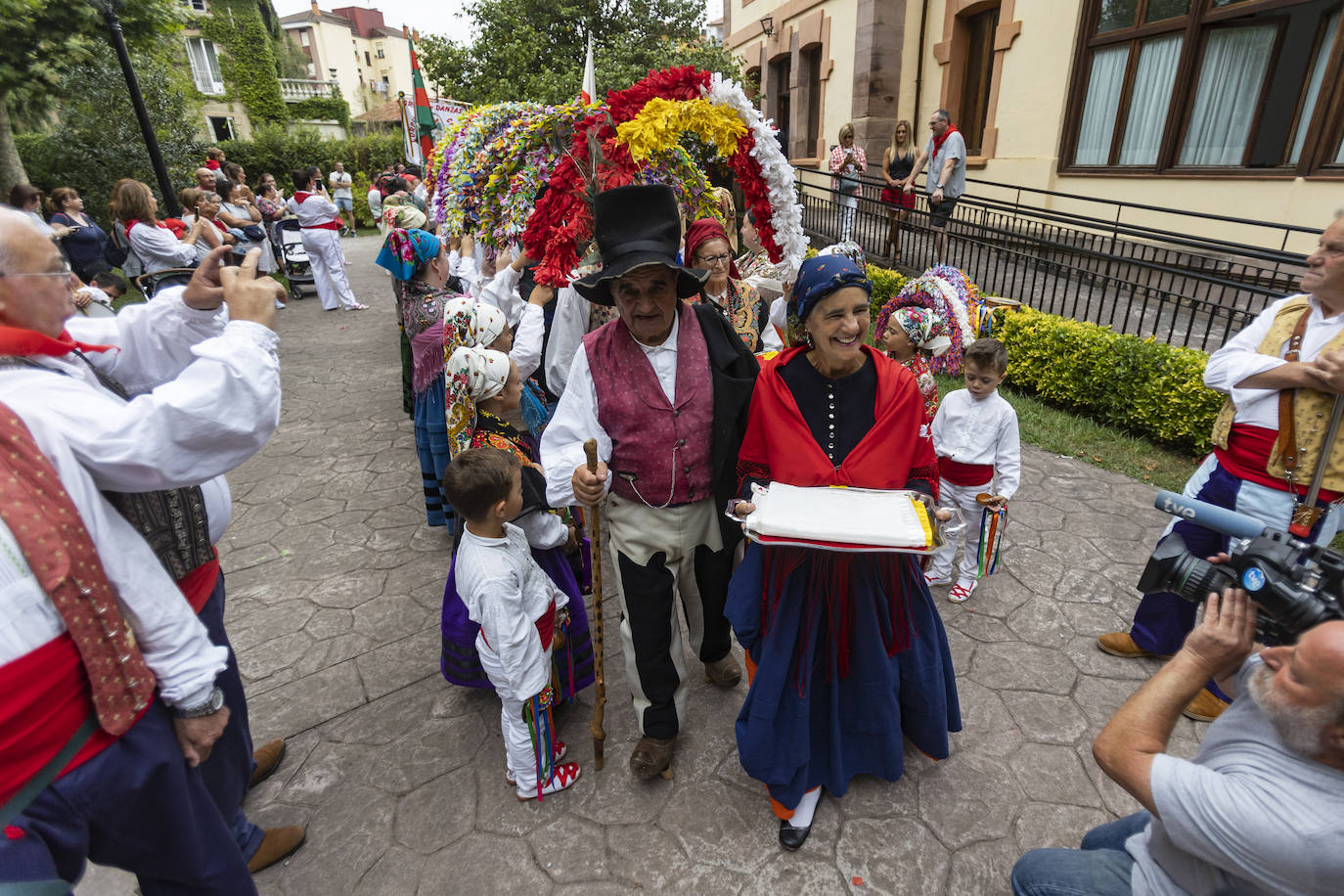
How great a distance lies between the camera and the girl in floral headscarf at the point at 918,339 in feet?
13.1

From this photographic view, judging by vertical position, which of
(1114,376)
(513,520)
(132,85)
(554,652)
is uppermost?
(132,85)

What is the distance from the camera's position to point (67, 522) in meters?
1.35

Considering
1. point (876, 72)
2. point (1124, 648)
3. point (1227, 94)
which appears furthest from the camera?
point (876, 72)

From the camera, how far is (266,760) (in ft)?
9.43

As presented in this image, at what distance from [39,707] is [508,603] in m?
1.31

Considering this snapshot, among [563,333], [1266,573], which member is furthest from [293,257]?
[1266,573]

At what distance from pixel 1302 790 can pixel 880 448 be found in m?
1.32

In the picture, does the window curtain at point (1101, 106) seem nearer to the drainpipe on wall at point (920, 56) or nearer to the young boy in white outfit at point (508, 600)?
the drainpipe on wall at point (920, 56)

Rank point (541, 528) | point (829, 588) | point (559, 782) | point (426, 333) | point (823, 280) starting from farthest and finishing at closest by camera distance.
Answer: point (426, 333) → point (541, 528) → point (559, 782) → point (829, 588) → point (823, 280)

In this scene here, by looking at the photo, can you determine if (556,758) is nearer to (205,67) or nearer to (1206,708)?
(1206,708)

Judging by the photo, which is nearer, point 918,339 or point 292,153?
point 918,339

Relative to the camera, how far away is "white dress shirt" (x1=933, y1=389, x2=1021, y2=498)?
11.9 ft

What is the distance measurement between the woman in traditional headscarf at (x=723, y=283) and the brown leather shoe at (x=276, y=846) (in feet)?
9.50

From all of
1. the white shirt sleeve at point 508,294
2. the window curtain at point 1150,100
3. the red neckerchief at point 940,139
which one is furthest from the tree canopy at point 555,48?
the white shirt sleeve at point 508,294
